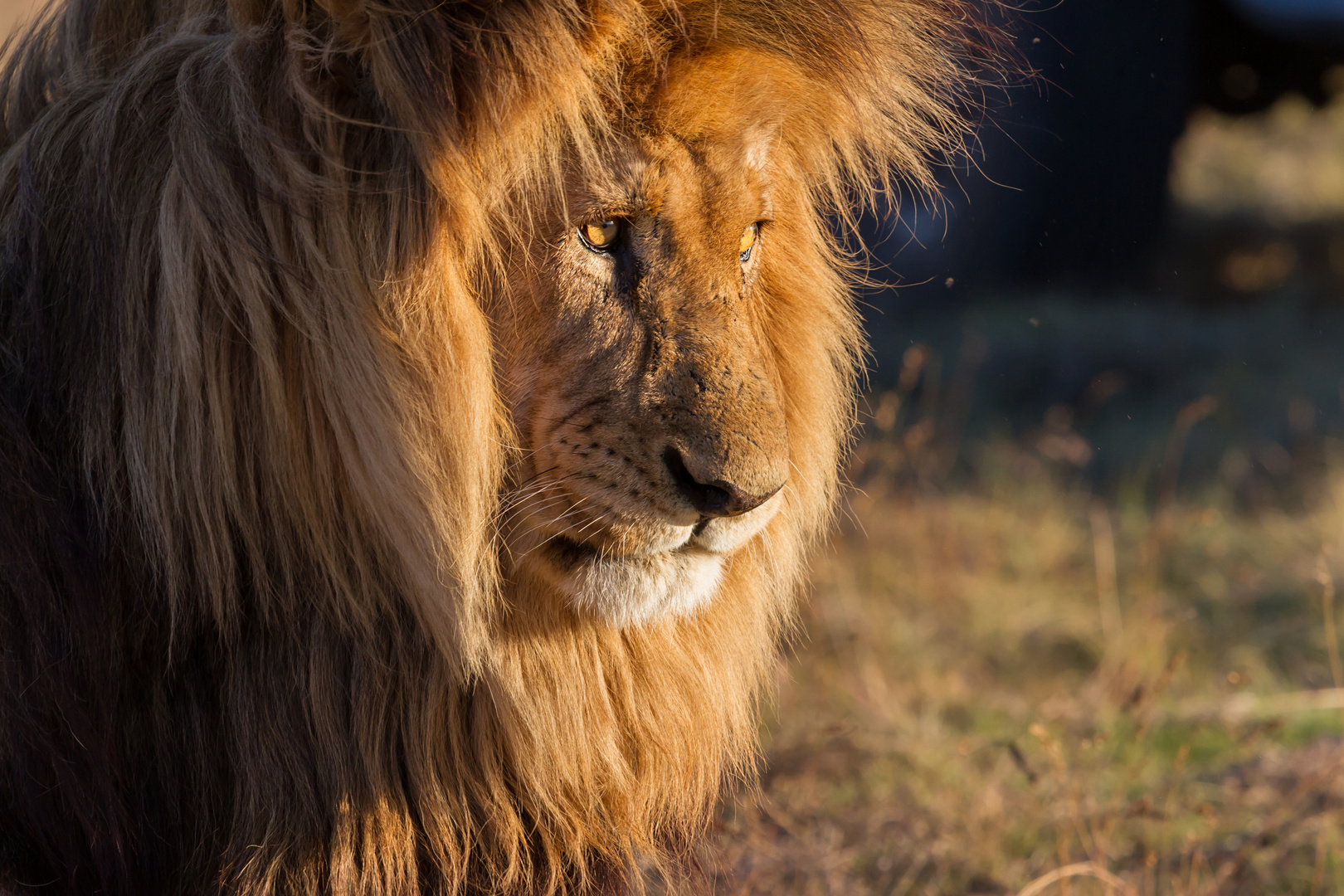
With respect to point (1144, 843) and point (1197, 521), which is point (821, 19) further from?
point (1197, 521)

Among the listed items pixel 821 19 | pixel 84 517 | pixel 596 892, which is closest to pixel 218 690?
pixel 84 517

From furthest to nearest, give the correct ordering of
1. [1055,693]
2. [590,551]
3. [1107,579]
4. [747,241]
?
[1107,579] → [1055,693] → [747,241] → [590,551]

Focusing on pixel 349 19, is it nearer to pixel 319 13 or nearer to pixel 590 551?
pixel 319 13

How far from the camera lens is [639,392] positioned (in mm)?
1651

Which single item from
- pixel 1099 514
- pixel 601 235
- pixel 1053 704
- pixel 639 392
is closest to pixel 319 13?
pixel 601 235

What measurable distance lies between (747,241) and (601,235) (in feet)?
1.05

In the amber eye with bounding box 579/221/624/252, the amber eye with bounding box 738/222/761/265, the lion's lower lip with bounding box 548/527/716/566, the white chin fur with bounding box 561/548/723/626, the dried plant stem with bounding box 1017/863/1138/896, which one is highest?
the amber eye with bounding box 579/221/624/252

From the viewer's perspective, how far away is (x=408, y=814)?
5.91ft

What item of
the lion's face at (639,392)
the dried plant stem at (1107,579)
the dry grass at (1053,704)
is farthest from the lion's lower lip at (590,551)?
the dried plant stem at (1107,579)

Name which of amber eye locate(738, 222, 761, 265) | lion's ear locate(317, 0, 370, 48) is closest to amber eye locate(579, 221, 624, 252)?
amber eye locate(738, 222, 761, 265)

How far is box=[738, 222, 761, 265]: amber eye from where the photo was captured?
6.13 ft

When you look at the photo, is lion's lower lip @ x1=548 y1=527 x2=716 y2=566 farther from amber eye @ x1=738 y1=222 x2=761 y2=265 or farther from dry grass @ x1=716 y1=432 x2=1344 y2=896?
dry grass @ x1=716 y1=432 x2=1344 y2=896

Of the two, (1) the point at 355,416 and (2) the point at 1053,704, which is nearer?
(1) the point at 355,416

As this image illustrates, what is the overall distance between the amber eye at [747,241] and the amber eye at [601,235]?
0.77ft
